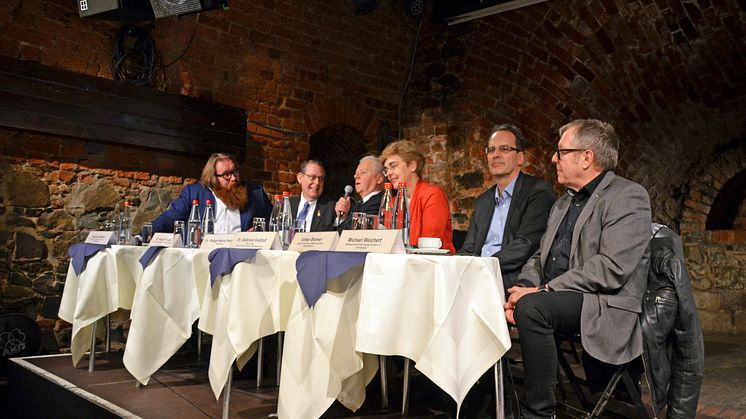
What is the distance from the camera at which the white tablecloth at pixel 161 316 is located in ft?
10.0

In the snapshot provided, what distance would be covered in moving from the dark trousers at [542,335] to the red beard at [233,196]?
107 inches

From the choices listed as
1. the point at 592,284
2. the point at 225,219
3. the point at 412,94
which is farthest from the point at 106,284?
the point at 412,94

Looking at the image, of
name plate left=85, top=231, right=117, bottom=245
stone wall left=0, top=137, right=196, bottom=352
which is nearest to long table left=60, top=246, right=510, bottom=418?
name plate left=85, top=231, right=117, bottom=245

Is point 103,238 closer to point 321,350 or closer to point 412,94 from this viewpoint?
point 321,350

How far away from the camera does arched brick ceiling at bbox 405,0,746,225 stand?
219 inches

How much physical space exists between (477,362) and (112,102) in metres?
3.92

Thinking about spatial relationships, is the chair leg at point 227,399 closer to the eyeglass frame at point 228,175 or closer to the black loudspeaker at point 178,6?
the eyeglass frame at point 228,175

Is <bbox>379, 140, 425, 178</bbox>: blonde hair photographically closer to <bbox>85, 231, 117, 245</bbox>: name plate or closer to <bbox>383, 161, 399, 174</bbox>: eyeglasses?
<bbox>383, 161, 399, 174</bbox>: eyeglasses

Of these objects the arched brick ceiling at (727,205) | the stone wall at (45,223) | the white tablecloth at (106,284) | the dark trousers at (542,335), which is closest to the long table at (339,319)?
the dark trousers at (542,335)

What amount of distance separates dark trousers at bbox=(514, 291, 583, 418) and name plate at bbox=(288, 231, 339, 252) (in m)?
0.75

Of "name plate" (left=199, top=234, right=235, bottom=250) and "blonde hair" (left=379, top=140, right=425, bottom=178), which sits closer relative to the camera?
"name plate" (left=199, top=234, right=235, bottom=250)

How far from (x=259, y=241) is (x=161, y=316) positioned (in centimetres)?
79

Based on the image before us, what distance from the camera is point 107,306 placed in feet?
11.3

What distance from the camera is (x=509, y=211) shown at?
3.07 m
